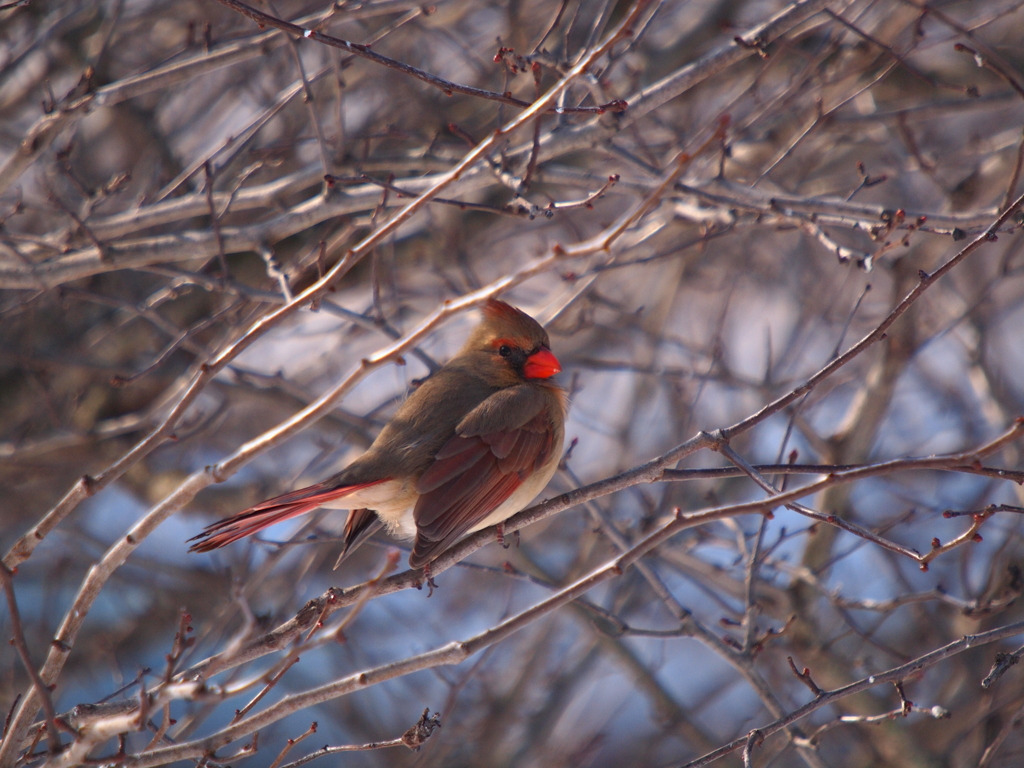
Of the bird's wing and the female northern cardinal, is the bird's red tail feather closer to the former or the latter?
the female northern cardinal

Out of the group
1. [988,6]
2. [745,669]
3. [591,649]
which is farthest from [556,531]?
[988,6]

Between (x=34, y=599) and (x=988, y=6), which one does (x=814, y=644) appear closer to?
(x=988, y=6)

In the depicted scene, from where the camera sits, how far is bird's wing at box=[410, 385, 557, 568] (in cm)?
308

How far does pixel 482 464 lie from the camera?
336 centimetres

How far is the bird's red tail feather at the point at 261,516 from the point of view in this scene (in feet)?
8.75

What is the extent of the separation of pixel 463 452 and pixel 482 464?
0.10 metres

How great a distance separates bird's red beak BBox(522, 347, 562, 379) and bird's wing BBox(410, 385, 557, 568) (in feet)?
0.24

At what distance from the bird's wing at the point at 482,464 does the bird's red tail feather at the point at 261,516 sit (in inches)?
13.4

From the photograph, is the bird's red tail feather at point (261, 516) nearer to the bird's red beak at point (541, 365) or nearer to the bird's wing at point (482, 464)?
the bird's wing at point (482, 464)

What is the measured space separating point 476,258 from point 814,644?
9.79 feet

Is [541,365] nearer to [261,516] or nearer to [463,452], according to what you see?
[463,452]

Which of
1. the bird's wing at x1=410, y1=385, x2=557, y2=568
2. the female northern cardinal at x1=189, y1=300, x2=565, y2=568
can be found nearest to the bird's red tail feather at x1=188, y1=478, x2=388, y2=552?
the female northern cardinal at x1=189, y1=300, x2=565, y2=568

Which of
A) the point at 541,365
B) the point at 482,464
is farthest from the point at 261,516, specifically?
the point at 541,365

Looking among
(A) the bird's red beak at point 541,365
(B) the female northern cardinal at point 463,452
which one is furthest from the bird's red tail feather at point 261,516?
(A) the bird's red beak at point 541,365
